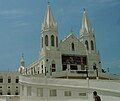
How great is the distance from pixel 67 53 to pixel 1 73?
1168 inches

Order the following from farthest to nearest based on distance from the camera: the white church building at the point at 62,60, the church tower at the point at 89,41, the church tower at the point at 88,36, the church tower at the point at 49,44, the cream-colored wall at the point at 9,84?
the cream-colored wall at the point at 9,84, the church tower at the point at 88,36, the church tower at the point at 89,41, the church tower at the point at 49,44, the white church building at the point at 62,60

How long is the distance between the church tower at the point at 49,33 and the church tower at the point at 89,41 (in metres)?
7.95

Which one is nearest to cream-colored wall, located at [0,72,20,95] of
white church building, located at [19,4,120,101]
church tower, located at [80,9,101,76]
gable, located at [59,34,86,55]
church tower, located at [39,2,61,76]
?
white church building, located at [19,4,120,101]

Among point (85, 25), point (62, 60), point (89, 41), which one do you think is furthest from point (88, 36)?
point (62, 60)

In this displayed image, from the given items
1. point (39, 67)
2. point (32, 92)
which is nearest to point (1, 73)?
point (39, 67)

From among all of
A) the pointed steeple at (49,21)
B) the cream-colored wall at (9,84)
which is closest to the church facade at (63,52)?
the pointed steeple at (49,21)

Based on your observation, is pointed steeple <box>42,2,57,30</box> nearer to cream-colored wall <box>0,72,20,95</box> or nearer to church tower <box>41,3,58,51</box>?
church tower <box>41,3,58,51</box>

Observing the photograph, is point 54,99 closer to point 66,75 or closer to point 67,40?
point 66,75

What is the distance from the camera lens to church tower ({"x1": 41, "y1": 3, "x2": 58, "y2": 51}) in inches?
2606

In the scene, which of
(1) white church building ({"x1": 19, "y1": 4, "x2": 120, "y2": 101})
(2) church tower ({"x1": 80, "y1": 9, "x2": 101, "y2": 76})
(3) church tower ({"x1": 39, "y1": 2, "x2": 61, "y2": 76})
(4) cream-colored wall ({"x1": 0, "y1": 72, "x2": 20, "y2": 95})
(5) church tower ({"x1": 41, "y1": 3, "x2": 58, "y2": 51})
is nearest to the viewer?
(1) white church building ({"x1": 19, "y1": 4, "x2": 120, "y2": 101})

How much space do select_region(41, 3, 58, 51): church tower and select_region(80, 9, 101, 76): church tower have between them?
7949 millimetres

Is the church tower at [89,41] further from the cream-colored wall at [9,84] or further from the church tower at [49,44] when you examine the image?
the cream-colored wall at [9,84]

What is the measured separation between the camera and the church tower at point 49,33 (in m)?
66.2

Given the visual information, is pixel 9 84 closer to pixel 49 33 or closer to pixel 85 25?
pixel 49 33
